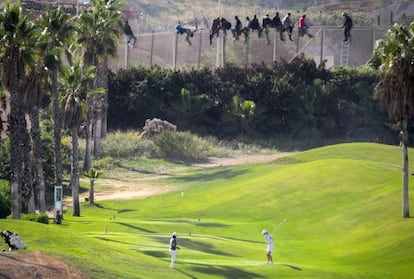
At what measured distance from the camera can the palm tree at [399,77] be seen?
2387 inches

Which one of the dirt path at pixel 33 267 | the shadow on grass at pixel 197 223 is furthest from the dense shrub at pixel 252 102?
the dirt path at pixel 33 267

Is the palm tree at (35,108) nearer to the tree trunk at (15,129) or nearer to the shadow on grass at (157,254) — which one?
the tree trunk at (15,129)

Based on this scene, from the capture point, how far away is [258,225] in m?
66.9

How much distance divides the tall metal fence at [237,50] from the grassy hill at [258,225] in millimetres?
35866

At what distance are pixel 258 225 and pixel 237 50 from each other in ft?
276

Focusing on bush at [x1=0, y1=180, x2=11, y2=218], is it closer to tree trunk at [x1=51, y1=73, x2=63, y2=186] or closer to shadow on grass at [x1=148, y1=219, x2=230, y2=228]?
tree trunk at [x1=51, y1=73, x2=63, y2=186]

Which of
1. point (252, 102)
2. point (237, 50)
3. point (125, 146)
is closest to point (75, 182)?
point (125, 146)

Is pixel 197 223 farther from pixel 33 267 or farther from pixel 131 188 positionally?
pixel 33 267

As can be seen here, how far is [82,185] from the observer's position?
86.3 metres

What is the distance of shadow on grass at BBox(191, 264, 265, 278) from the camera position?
1873 inches

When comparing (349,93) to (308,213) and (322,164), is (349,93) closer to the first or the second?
(322,164)

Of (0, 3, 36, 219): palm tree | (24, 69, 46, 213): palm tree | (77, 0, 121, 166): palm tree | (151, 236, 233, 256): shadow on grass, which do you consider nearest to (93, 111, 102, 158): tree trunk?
(77, 0, 121, 166): palm tree

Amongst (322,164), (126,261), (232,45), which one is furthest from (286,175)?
(232,45)

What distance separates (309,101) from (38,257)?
2858 inches
